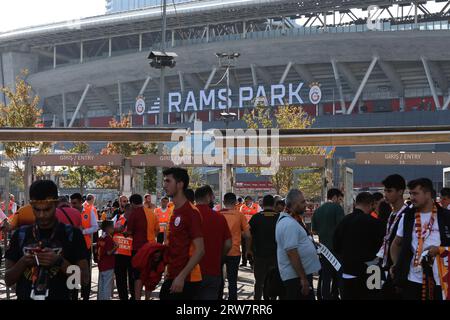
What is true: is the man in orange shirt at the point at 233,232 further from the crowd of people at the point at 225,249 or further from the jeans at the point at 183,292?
the jeans at the point at 183,292

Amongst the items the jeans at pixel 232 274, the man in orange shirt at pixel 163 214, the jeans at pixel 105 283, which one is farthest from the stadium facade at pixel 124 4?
the jeans at pixel 105 283

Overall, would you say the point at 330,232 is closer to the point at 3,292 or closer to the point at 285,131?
the point at 285,131

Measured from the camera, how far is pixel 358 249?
9133 millimetres

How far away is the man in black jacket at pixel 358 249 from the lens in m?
9.08

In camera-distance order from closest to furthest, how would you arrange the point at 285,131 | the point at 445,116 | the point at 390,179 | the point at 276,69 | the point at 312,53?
the point at 390,179 < the point at 285,131 < the point at 445,116 < the point at 312,53 < the point at 276,69

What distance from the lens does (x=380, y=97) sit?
273 feet

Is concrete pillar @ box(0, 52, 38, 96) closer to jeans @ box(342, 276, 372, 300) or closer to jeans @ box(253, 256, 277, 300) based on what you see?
jeans @ box(253, 256, 277, 300)

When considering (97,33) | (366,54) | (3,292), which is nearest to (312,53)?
(366,54)

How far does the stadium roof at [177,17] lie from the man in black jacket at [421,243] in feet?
237

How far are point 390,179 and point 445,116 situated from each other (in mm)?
68277

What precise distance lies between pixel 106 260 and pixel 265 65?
240 feet

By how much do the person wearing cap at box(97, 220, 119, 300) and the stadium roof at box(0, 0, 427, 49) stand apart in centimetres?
6866

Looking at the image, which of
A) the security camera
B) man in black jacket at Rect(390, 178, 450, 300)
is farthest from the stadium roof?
man in black jacket at Rect(390, 178, 450, 300)

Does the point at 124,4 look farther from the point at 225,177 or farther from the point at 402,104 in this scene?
the point at 225,177
